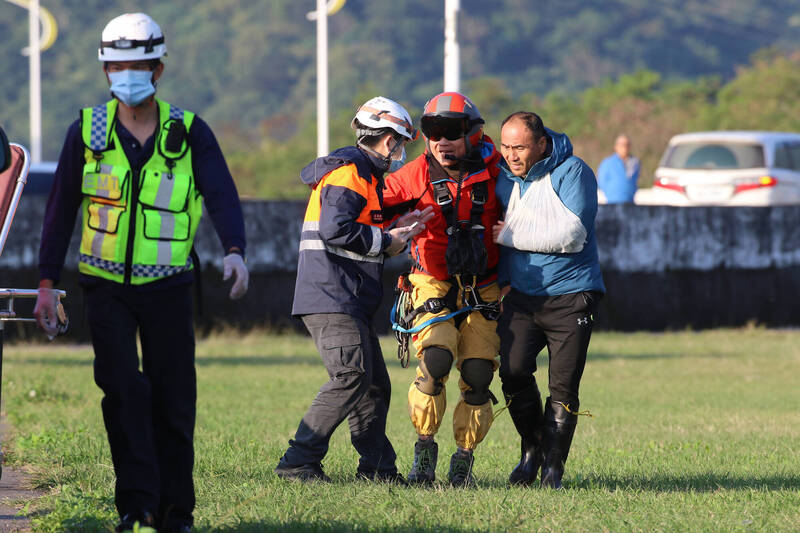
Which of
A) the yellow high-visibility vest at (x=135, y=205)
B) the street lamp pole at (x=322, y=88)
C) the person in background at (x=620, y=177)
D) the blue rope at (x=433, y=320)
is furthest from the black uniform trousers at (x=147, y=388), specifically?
the street lamp pole at (x=322, y=88)

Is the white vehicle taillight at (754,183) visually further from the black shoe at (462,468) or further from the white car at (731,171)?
the black shoe at (462,468)

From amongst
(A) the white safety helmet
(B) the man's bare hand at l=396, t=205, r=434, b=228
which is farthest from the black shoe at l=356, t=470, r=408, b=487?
(A) the white safety helmet

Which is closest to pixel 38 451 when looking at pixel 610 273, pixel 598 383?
pixel 598 383

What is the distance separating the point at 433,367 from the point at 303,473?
0.81m

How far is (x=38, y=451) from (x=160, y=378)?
301cm

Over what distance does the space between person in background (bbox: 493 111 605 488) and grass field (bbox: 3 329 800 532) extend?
0.46 meters

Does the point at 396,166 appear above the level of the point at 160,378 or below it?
above

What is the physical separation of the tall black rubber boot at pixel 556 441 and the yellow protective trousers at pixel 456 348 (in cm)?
31

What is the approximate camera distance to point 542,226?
7.07 m

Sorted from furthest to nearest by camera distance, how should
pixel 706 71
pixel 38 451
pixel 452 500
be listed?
pixel 706 71 → pixel 38 451 → pixel 452 500

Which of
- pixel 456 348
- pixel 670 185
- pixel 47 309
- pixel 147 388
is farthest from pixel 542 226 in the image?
pixel 670 185

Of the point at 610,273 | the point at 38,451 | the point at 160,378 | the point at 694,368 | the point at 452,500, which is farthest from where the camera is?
the point at 610,273

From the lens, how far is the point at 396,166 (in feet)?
24.0

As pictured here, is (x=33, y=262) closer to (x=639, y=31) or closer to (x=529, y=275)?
(x=529, y=275)
